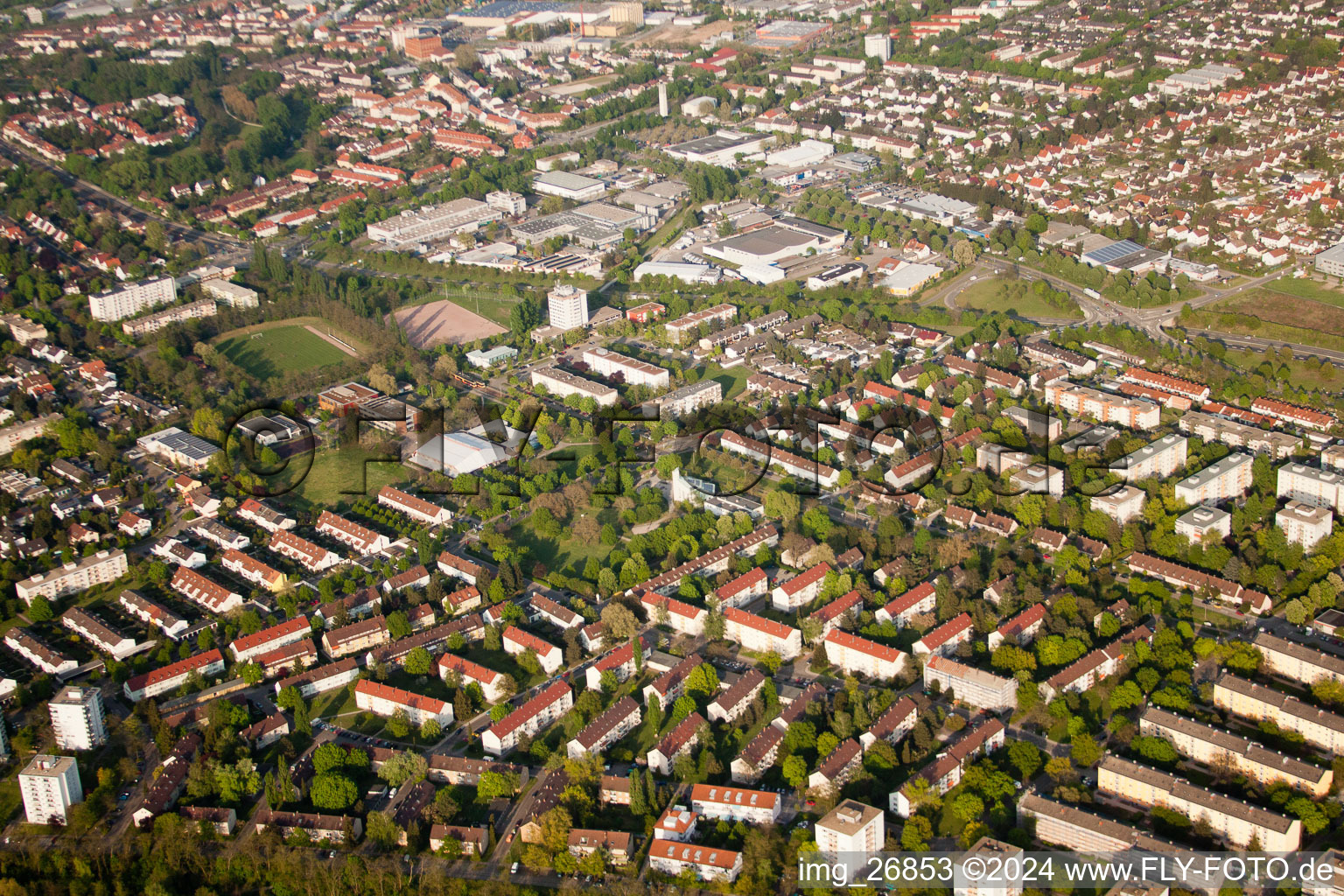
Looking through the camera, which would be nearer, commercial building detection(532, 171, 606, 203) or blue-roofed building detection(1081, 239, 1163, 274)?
blue-roofed building detection(1081, 239, 1163, 274)

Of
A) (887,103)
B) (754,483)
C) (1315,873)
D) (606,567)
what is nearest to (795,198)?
(887,103)

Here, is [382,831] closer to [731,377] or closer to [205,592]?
[205,592]

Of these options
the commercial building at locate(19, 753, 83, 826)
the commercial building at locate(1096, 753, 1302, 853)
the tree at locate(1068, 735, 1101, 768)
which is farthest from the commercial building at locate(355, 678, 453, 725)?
the commercial building at locate(1096, 753, 1302, 853)

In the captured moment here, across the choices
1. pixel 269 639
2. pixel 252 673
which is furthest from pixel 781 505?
pixel 252 673

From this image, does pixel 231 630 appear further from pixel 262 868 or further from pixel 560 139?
pixel 560 139

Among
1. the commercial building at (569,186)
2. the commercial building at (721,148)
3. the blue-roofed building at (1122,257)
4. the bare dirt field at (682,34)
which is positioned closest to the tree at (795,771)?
the blue-roofed building at (1122,257)

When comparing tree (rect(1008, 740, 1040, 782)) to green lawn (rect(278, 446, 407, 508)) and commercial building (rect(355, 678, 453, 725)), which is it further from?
green lawn (rect(278, 446, 407, 508))

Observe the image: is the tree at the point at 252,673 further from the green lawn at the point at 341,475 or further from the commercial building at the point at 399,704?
the green lawn at the point at 341,475
